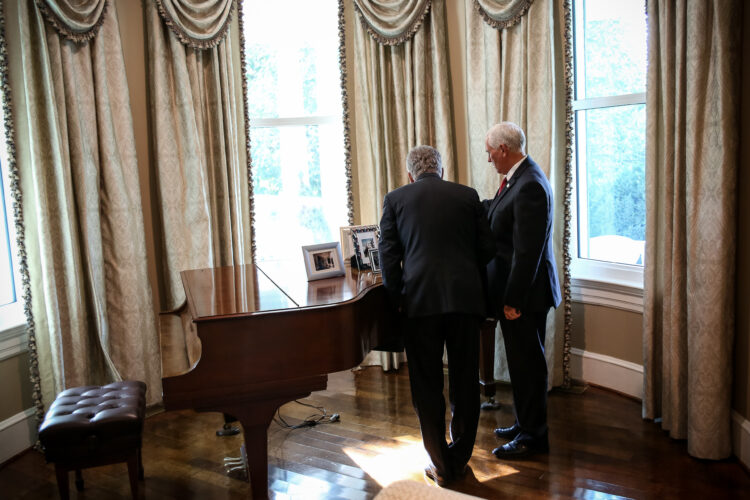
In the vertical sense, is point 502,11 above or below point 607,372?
above

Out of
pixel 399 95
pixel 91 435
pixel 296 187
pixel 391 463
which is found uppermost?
pixel 399 95

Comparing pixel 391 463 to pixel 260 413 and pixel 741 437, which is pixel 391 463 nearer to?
pixel 260 413

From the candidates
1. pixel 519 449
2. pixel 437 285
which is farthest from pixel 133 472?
pixel 519 449

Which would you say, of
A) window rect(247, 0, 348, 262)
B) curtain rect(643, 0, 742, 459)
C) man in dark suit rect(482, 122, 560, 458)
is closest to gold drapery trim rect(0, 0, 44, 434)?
window rect(247, 0, 348, 262)

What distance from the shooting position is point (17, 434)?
3291mm

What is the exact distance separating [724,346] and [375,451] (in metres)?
1.64

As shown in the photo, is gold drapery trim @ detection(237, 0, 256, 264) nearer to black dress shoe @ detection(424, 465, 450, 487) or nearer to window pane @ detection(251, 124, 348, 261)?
window pane @ detection(251, 124, 348, 261)

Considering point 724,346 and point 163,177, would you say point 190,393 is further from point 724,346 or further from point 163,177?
point 724,346

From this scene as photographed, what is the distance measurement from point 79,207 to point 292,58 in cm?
177

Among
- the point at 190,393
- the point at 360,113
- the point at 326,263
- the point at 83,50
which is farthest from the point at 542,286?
the point at 83,50

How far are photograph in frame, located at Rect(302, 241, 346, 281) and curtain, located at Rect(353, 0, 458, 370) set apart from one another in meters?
1.32

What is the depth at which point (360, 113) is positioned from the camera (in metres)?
4.34

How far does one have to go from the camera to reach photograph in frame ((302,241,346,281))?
2.97 metres

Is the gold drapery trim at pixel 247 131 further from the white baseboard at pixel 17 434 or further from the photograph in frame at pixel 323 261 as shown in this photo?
the white baseboard at pixel 17 434
